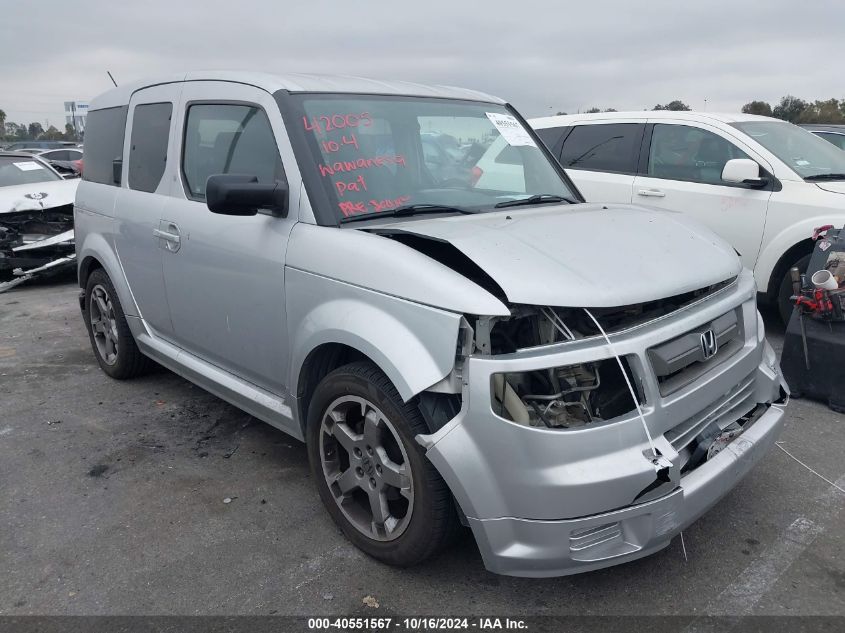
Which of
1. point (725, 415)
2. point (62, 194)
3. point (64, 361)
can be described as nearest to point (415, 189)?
point (725, 415)

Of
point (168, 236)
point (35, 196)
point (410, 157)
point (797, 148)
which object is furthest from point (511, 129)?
point (35, 196)

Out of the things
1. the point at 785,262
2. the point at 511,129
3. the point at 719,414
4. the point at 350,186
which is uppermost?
the point at 511,129

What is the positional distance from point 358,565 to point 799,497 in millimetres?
2116

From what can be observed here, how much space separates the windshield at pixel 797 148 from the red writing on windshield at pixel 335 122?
13.3 feet

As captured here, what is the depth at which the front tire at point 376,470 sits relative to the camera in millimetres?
2512

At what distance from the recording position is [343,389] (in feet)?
9.05

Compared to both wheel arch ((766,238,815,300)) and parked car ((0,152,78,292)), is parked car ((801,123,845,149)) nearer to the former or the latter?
wheel arch ((766,238,815,300))

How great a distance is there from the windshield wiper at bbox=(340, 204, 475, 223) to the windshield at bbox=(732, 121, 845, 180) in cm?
386

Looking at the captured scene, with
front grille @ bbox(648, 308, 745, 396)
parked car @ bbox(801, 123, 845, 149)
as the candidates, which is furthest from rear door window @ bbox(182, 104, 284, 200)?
parked car @ bbox(801, 123, 845, 149)

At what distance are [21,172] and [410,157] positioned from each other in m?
8.08

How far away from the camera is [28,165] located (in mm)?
9523

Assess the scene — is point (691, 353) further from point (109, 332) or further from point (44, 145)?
point (44, 145)

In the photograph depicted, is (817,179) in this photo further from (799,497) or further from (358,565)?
(358,565)

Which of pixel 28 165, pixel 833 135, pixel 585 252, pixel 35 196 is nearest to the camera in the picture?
pixel 585 252
